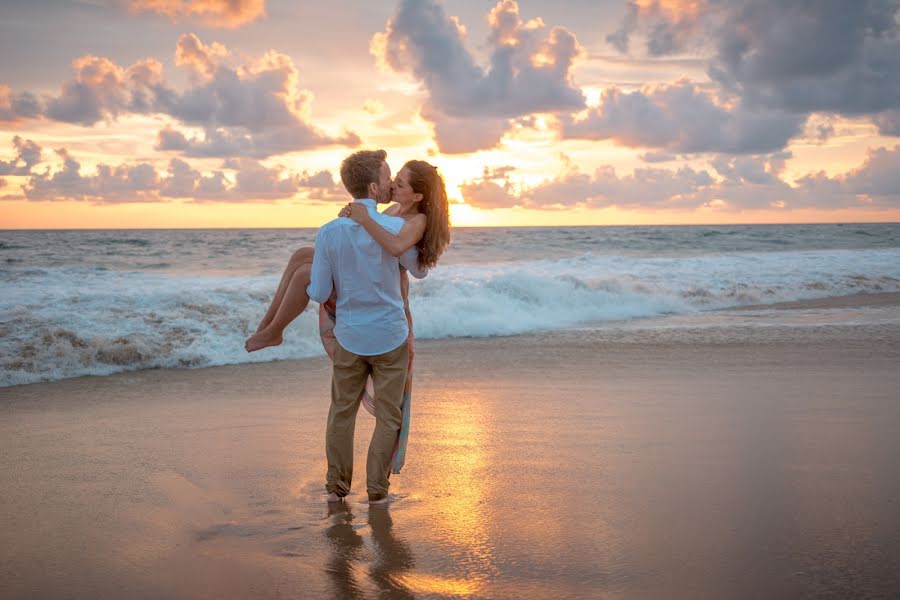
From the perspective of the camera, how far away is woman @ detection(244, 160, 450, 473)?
380 cm

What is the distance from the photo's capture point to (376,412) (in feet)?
13.5

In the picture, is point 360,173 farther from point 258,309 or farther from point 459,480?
point 258,309

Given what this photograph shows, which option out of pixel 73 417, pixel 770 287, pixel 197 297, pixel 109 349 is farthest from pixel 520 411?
pixel 770 287

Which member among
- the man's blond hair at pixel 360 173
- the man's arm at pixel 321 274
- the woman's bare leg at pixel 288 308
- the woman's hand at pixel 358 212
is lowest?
the woman's bare leg at pixel 288 308

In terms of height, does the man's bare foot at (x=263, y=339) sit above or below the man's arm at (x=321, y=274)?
below

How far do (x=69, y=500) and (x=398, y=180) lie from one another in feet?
8.05

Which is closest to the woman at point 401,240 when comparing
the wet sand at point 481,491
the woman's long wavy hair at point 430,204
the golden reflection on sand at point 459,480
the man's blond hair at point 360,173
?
the woman's long wavy hair at point 430,204

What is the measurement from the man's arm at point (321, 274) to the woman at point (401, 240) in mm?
138

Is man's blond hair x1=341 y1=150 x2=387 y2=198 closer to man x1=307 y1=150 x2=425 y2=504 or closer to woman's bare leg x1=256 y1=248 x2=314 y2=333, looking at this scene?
man x1=307 y1=150 x2=425 y2=504

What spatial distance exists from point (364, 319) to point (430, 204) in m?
0.69

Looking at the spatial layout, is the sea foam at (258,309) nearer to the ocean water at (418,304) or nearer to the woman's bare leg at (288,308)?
the ocean water at (418,304)

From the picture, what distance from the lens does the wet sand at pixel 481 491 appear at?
310cm

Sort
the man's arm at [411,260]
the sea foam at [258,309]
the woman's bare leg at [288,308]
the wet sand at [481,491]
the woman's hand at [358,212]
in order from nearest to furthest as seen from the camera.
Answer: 1. the wet sand at [481,491]
2. the woman's hand at [358,212]
3. the man's arm at [411,260]
4. the woman's bare leg at [288,308]
5. the sea foam at [258,309]

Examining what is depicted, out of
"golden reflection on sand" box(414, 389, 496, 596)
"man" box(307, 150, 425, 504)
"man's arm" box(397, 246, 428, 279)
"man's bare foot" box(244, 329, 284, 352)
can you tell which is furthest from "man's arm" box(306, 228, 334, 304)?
"golden reflection on sand" box(414, 389, 496, 596)
